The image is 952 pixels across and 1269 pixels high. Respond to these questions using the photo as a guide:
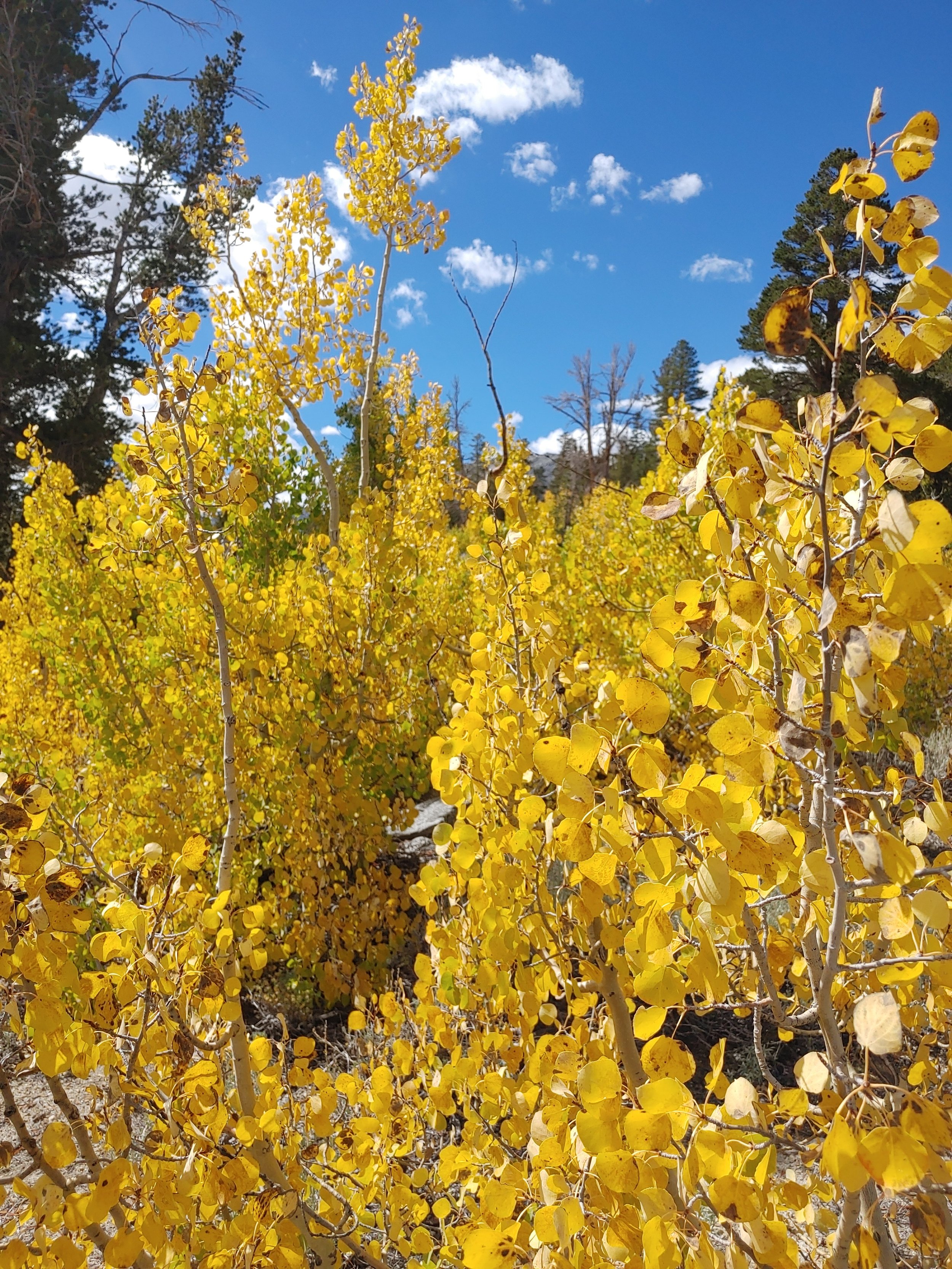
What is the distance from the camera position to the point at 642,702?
1.96ft

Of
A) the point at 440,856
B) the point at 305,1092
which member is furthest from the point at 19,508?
the point at 440,856

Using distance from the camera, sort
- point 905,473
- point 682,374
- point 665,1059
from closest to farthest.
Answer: point 905,473
point 665,1059
point 682,374

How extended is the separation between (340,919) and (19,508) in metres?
14.7

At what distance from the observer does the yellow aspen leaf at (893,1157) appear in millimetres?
441

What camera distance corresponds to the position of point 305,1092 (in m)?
2.67

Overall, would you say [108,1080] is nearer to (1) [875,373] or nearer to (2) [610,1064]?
(2) [610,1064]

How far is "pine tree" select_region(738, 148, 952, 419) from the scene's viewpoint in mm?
694

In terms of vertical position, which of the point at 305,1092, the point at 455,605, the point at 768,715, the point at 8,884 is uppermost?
the point at 455,605

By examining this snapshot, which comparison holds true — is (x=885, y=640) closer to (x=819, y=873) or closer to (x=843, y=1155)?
(x=819, y=873)

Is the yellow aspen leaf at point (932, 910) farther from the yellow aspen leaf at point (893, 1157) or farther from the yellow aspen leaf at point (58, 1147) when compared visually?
the yellow aspen leaf at point (58, 1147)

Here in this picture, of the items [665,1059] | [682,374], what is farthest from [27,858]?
[682,374]

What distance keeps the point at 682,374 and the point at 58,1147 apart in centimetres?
4828

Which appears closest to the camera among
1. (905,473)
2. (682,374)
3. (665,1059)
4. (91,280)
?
(905,473)

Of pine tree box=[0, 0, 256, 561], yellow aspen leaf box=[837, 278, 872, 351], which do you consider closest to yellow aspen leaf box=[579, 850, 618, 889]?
yellow aspen leaf box=[837, 278, 872, 351]
